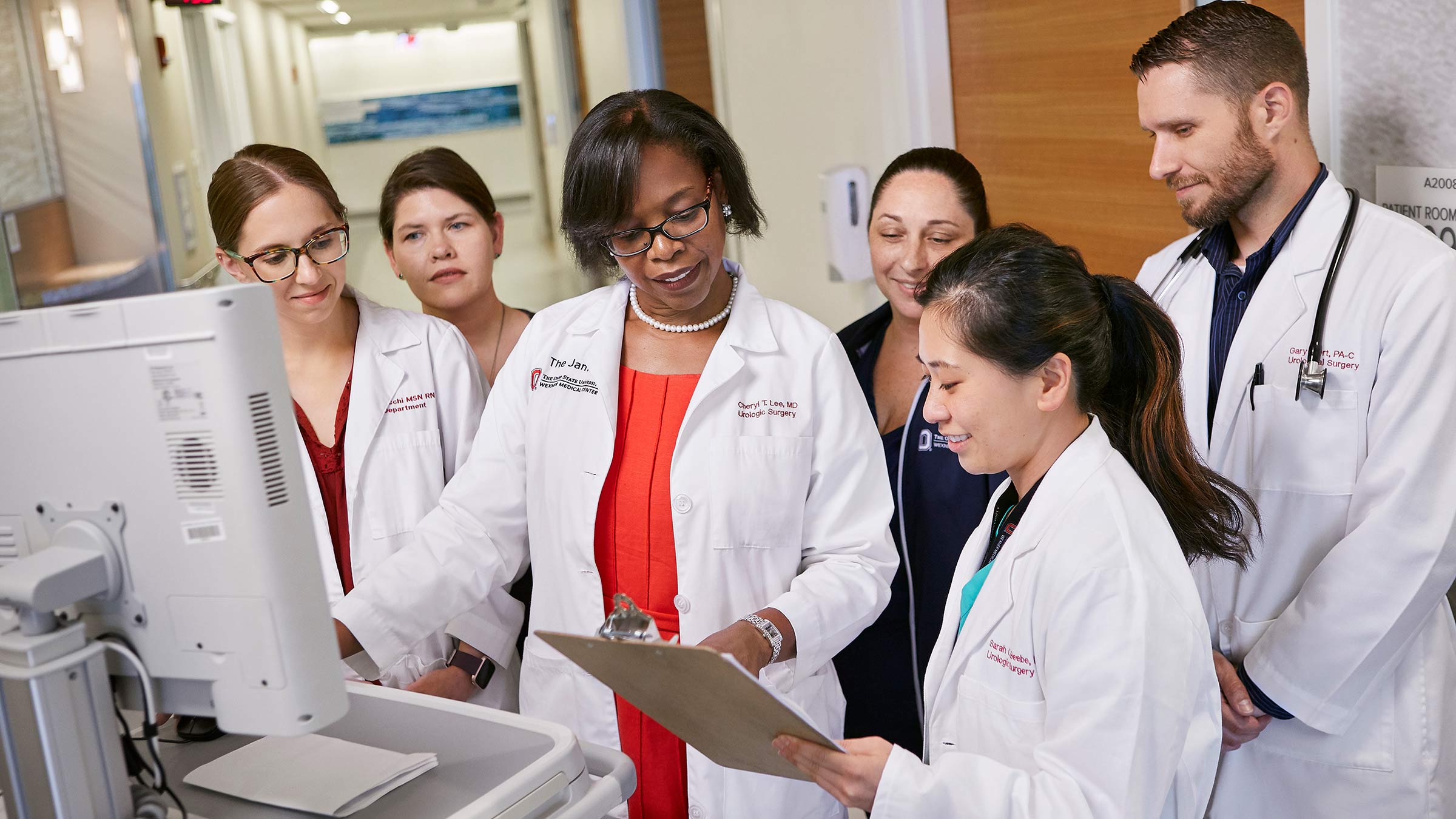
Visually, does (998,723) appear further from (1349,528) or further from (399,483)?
(399,483)

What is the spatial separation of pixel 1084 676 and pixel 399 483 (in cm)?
111

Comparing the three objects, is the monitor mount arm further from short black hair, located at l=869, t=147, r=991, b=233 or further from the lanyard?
short black hair, located at l=869, t=147, r=991, b=233

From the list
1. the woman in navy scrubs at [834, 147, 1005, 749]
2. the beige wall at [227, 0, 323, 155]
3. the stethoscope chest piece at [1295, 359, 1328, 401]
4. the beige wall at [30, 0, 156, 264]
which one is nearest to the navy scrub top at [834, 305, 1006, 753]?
the woman in navy scrubs at [834, 147, 1005, 749]

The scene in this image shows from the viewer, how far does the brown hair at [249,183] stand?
172 cm

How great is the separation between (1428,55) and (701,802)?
5.02 ft

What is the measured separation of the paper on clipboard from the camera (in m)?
Result: 0.95

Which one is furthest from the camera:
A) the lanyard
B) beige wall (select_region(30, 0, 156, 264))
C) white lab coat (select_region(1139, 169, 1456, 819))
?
beige wall (select_region(30, 0, 156, 264))

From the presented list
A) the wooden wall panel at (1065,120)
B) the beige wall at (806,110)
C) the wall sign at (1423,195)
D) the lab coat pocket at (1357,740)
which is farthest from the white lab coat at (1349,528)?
the beige wall at (806,110)

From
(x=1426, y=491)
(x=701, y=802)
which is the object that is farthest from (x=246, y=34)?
(x=1426, y=491)

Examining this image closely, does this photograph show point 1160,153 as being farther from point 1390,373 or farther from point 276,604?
point 276,604

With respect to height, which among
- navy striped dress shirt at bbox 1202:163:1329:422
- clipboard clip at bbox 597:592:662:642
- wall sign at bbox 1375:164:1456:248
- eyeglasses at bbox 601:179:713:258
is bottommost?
clipboard clip at bbox 597:592:662:642

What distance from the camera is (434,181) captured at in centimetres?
226

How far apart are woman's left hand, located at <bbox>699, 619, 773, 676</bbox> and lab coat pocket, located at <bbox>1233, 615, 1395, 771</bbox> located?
0.79 meters

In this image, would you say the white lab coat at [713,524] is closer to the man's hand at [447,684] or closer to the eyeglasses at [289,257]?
the man's hand at [447,684]
